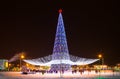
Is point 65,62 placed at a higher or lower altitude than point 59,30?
lower

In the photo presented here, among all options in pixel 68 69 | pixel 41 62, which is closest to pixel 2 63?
pixel 41 62

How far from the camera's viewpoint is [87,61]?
6588 centimetres

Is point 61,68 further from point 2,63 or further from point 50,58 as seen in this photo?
point 2,63

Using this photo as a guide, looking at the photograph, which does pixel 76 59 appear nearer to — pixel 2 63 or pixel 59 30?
pixel 59 30

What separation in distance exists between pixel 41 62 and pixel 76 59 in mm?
7021

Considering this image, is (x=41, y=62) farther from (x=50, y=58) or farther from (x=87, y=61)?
(x=87, y=61)

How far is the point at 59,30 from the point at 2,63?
12466 millimetres

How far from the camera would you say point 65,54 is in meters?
63.4

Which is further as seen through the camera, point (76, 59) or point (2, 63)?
point (76, 59)

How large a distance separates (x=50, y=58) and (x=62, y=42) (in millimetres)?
5244

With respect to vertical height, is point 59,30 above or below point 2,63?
above

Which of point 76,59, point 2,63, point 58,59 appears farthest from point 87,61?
point 2,63

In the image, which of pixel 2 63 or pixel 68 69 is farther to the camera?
pixel 68 69

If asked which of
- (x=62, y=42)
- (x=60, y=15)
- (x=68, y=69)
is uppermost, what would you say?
(x=60, y=15)
